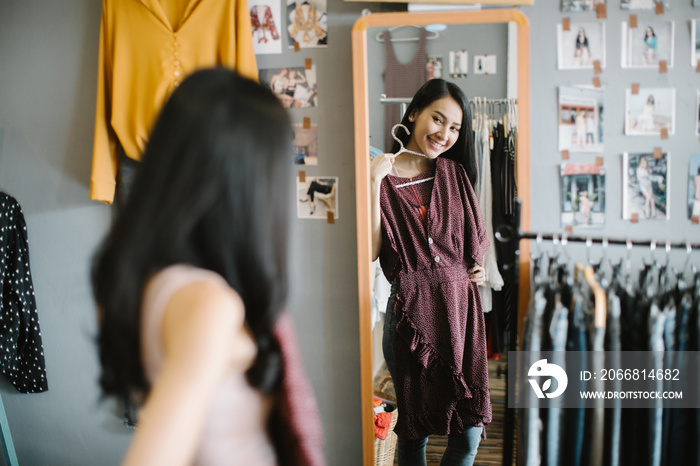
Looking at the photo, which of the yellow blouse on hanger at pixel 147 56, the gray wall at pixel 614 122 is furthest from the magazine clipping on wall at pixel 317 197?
the gray wall at pixel 614 122

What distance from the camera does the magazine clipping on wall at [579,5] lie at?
154 cm

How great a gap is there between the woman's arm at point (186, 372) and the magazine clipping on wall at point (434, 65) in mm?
1173

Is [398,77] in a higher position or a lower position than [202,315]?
higher

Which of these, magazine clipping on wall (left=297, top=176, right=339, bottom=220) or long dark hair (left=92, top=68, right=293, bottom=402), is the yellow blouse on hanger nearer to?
magazine clipping on wall (left=297, top=176, right=339, bottom=220)

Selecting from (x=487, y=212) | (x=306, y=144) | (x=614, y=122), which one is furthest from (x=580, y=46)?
(x=306, y=144)

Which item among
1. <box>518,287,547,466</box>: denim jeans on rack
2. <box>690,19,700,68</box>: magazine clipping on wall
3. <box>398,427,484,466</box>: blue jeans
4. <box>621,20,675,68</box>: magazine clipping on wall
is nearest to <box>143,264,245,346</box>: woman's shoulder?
<box>518,287,547,466</box>: denim jeans on rack

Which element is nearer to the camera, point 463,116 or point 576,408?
point 576,408

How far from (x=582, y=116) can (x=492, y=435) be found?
114 centimetres

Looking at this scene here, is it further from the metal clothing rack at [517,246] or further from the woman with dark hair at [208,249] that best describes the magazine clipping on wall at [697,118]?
the woman with dark hair at [208,249]

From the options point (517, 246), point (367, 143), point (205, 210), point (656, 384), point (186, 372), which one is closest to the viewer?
point (186, 372)

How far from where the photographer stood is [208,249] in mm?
755

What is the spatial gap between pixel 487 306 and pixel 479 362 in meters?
0.19

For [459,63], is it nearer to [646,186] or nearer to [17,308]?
[646,186]

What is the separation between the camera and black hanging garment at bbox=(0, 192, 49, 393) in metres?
1.98
